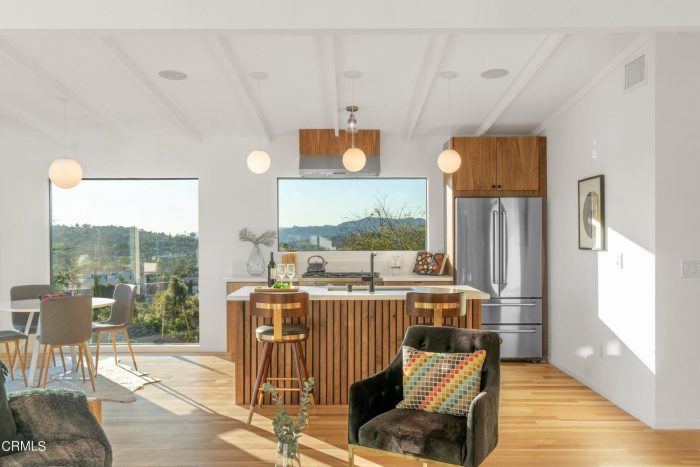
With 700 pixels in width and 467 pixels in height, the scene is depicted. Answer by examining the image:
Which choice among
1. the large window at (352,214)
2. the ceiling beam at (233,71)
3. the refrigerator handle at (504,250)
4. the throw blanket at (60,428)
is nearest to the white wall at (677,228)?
the refrigerator handle at (504,250)

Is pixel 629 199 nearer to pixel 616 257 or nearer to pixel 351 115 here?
pixel 616 257

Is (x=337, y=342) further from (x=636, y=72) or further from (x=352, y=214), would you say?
(x=636, y=72)

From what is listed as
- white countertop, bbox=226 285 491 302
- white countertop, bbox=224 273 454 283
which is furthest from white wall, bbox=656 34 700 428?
white countertop, bbox=224 273 454 283

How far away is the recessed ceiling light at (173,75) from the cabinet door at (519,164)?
3599mm

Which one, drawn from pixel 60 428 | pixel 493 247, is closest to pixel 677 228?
pixel 493 247

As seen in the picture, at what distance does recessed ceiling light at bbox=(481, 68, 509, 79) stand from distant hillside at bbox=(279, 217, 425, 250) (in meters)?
2.75

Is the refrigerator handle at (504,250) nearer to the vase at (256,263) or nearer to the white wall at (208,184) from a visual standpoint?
the white wall at (208,184)

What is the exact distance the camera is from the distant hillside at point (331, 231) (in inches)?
281

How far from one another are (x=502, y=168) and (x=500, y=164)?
0.17 feet

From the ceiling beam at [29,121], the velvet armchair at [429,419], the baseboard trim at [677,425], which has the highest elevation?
the ceiling beam at [29,121]

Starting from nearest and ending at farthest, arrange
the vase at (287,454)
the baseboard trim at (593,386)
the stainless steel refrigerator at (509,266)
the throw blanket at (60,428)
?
the vase at (287,454)
the throw blanket at (60,428)
the baseboard trim at (593,386)
the stainless steel refrigerator at (509,266)

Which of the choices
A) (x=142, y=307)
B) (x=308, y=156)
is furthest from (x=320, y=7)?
(x=142, y=307)

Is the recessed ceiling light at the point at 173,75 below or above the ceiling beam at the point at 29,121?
above

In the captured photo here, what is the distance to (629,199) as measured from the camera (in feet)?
14.0
